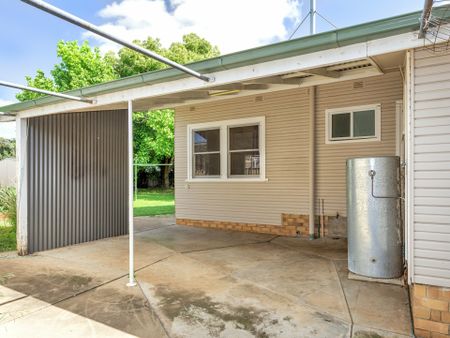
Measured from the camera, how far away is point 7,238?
6.92 meters

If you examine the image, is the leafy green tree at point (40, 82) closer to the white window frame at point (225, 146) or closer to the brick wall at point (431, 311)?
the white window frame at point (225, 146)

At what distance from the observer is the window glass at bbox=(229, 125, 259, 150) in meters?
7.38

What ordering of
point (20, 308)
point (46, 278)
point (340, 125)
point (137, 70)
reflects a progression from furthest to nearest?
point (137, 70), point (340, 125), point (46, 278), point (20, 308)

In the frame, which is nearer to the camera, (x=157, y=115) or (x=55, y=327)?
(x=55, y=327)

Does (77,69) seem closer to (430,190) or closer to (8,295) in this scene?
(8,295)

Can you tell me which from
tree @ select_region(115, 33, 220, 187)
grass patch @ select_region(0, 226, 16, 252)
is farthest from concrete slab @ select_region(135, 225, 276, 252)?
tree @ select_region(115, 33, 220, 187)

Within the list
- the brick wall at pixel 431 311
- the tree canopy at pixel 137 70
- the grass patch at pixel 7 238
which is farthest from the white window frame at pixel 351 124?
the tree canopy at pixel 137 70

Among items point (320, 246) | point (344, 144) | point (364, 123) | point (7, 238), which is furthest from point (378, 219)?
point (7, 238)

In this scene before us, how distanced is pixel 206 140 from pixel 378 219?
16.1 ft

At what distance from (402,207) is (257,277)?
6.78ft

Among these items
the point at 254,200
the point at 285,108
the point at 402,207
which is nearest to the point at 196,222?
the point at 254,200

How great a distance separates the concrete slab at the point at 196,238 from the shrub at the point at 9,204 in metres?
2.99

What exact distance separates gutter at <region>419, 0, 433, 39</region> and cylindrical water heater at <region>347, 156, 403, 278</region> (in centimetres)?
173

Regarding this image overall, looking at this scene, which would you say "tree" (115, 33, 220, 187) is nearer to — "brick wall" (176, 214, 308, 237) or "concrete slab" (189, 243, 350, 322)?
"brick wall" (176, 214, 308, 237)
